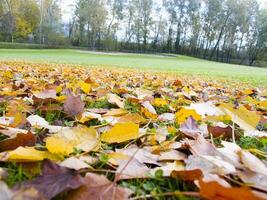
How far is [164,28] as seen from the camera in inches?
2475

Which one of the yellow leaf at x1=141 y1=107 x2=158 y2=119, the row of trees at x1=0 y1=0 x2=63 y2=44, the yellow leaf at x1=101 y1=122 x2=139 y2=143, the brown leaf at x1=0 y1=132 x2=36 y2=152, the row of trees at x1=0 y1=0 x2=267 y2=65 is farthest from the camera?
the row of trees at x1=0 y1=0 x2=267 y2=65

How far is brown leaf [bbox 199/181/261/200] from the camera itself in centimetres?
56

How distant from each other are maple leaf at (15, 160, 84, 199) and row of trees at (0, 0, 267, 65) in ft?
180

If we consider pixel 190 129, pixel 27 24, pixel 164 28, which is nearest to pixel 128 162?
pixel 190 129

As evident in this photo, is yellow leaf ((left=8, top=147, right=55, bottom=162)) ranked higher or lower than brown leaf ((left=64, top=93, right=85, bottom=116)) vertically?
higher

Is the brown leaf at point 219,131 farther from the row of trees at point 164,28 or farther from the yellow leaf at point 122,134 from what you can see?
the row of trees at point 164,28

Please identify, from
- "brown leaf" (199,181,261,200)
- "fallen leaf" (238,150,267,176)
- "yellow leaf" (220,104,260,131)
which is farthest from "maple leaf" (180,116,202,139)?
"brown leaf" (199,181,261,200)

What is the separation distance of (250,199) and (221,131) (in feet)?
2.36

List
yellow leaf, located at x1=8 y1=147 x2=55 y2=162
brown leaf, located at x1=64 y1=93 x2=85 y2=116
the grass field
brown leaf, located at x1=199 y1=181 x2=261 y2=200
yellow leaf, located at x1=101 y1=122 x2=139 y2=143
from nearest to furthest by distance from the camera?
1. brown leaf, located at x1=199 y1=181 x2=261 y2=200
2. yellow leaf, located at x1=8 y1=147 x2=55 y2=162
3. yellow leaf, located at x1=101 y1=122 x2=139 y2=143
4. brown leaf, located at x1=64 y1=93 x2=85 y2=116
5. the grass field

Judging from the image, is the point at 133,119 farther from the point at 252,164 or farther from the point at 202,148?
the point at 252,164

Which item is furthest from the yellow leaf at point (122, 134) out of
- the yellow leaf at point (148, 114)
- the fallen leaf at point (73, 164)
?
the yellow leaf at point (148, 114)

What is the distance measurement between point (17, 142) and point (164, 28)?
63580 mm

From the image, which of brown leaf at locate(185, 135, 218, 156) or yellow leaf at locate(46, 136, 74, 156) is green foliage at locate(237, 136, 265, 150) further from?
yellow leaf at locate(46, 136, 74, 156)

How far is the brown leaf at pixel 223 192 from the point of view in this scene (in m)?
0.56
